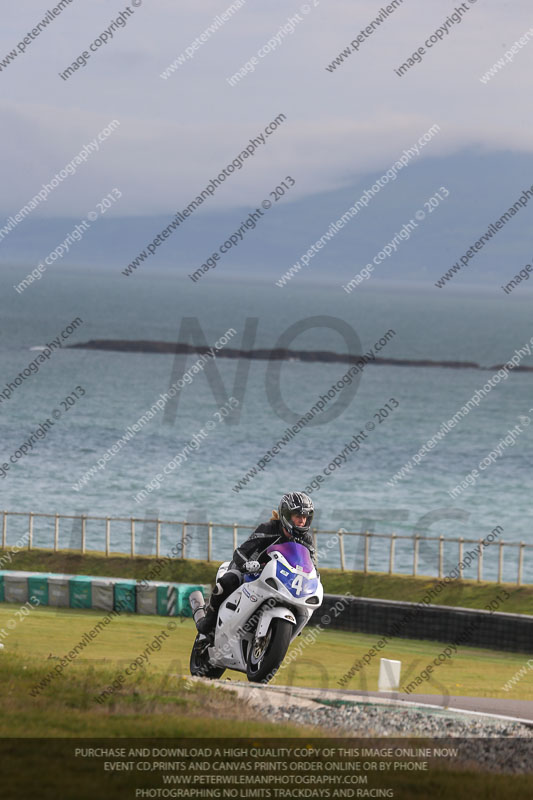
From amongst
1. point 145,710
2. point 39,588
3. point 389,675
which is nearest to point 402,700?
point 389,675

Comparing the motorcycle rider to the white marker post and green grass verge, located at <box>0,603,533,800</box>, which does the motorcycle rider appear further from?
the white marker post

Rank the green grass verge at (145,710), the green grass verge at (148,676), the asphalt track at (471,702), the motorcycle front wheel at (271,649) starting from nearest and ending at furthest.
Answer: the green grass verge at (145,710) → the green grass verge at (148,676) → the motorcycle front wheel at (271,649) → the asphalt track at (471,702)

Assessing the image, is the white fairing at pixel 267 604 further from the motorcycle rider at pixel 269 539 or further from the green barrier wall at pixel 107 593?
the green barrier wall at pixel 107 593

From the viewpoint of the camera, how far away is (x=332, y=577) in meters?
36.5

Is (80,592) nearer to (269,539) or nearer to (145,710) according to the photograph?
(269,539)

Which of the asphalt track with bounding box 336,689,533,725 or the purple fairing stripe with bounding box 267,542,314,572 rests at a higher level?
the purple fairing stripe with bounding box 267,542,314,572

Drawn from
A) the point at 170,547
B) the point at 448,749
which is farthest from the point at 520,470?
the point at 448,749

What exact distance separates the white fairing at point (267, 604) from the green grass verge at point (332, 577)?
17.1m

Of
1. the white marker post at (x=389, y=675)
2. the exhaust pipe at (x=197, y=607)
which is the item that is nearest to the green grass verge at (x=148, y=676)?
the exhaust pipe at (x=197, y=607)

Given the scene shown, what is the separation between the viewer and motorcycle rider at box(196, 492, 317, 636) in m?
16.0

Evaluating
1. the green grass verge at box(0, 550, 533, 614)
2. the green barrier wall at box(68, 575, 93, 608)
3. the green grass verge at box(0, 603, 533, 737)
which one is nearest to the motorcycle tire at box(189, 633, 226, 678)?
the green grass verge at box(0, 603, 533, 737)

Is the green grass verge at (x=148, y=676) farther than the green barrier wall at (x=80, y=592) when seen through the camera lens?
No

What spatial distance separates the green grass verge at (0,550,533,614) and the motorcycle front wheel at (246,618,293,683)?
17503 mm

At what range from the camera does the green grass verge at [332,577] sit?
3331 cm
